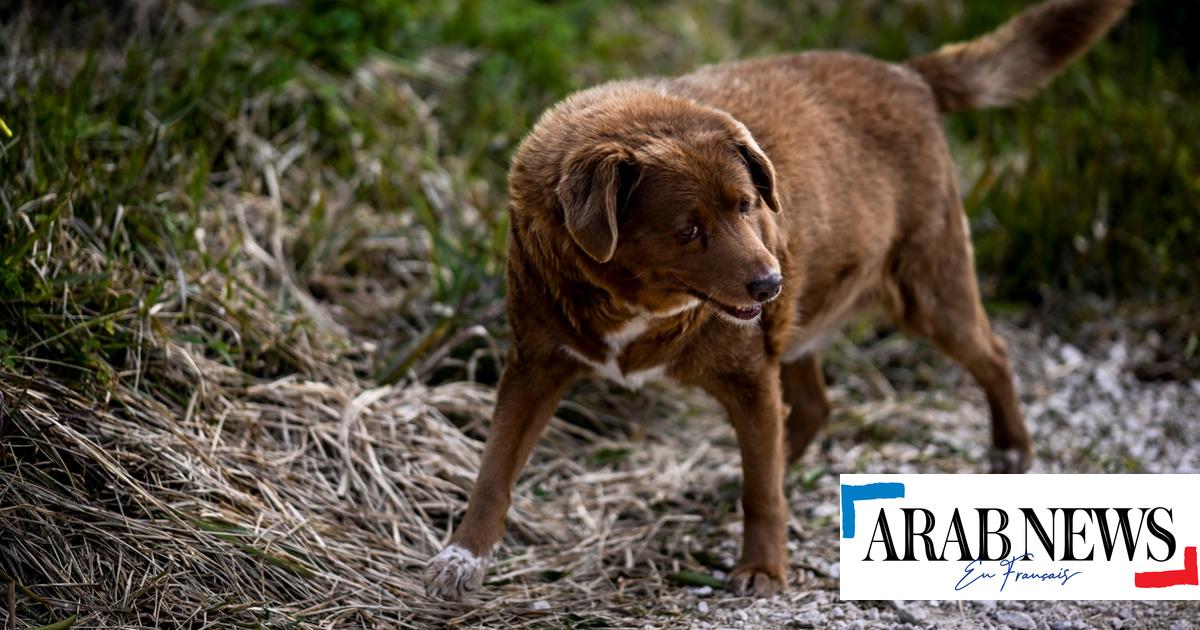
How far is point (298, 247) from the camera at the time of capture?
5305 millimetres

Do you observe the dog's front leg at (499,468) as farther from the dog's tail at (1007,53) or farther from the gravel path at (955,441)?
the dog's tail at (1007,53)

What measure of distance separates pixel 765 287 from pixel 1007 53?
7.13 feet

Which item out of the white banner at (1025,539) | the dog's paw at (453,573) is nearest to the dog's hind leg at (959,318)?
the white banner at (1025,539)

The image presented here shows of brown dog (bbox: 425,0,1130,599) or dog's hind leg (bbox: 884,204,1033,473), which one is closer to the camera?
brown dog (bbox: 425,0,1130,599)

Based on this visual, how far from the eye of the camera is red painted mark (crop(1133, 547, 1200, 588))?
383 cm

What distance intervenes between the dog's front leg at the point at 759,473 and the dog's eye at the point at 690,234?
0.63m

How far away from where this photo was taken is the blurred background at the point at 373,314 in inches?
150

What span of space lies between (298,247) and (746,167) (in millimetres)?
2355

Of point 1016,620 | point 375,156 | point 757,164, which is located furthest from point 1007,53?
point 375,156

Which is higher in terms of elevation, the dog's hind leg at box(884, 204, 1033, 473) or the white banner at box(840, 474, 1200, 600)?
the dog's hind leg at box(884, 204, 1033, 473)

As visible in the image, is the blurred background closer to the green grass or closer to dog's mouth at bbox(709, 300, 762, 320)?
the green grass

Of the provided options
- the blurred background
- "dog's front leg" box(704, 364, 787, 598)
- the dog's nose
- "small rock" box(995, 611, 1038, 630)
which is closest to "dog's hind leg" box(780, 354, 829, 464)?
the blurred background

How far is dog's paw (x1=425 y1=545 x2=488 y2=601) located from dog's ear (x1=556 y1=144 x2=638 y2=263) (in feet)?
3.46

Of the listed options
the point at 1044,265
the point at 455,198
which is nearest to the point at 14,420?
the point at 455,198
